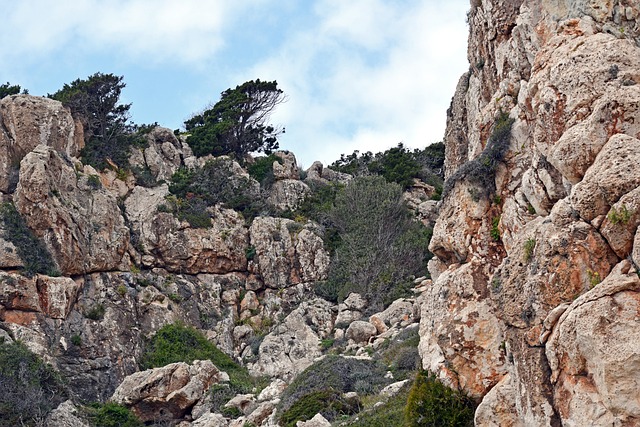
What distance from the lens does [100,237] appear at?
114ft

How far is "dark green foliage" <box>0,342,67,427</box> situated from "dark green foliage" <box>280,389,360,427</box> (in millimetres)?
9419

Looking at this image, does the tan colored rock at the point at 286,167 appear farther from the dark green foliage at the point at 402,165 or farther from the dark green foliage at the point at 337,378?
the dark green foliage at the point at 337,378

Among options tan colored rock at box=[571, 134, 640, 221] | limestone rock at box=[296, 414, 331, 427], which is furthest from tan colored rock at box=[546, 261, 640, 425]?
limestone rock at box=[296, 414, 331, 427]

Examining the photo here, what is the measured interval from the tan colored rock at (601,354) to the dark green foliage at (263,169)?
34.7 metres

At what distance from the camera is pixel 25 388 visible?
87.4ft

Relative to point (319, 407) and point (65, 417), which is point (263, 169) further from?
point (319, 407)

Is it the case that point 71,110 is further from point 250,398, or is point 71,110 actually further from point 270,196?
point 250,398

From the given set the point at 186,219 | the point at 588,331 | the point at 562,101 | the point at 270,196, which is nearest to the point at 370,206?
the point at 270,196

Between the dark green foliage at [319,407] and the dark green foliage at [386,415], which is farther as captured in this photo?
the dark green foliage at [319,407]

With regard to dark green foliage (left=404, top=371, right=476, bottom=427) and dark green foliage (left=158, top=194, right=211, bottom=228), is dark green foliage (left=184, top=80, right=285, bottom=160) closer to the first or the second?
dark green foliage (left=158, top=194, right=211, bottom=228)

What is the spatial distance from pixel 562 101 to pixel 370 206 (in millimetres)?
27859

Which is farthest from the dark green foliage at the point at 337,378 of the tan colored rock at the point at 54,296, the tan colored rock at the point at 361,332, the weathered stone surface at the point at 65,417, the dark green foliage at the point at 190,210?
the dark green foliage at the point at 190,210

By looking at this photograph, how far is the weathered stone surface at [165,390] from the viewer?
27422 millimetres

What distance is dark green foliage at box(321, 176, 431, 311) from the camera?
3575 centimetres
